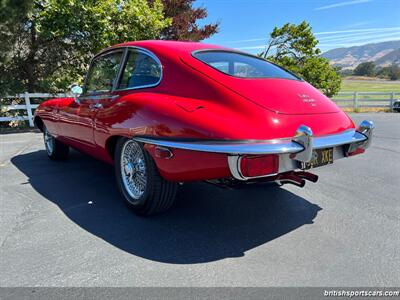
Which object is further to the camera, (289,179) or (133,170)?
(133,170)

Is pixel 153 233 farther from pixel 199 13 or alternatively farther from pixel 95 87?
pixel 199 13

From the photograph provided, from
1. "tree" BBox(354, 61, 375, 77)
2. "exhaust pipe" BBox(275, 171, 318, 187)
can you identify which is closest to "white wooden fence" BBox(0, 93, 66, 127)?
"exhaust pipe" BBox(275, 171, 318, 187)

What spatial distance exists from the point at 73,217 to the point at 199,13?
1534cm

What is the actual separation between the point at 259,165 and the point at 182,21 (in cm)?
1414

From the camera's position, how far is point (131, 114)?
3.04 m

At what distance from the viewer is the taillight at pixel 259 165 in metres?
2.38

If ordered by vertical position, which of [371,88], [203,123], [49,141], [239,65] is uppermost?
[239,65]

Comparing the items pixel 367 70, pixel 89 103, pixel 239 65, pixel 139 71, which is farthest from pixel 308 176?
pixel 367 70

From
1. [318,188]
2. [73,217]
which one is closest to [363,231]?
[318,188]

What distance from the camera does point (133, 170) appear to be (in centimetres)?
331

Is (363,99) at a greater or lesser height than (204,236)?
lesser

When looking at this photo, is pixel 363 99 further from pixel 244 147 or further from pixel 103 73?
pixel 244 147

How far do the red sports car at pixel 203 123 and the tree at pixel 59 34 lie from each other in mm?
6554

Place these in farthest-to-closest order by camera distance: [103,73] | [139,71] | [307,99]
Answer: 1. [103,73]
2. [139,71]
3. [307,99]
